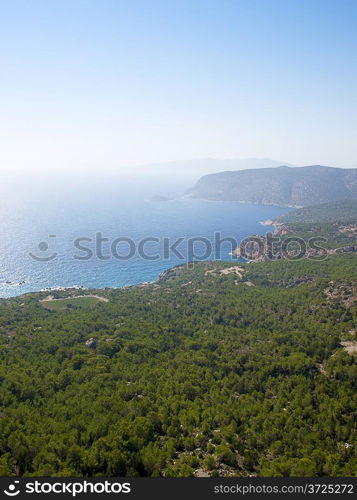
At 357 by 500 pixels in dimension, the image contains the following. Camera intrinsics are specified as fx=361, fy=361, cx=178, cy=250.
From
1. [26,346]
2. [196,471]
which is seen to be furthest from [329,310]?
→ [26,346]

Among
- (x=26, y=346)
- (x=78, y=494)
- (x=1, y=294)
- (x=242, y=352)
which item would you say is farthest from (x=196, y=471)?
(x=1, y=294)

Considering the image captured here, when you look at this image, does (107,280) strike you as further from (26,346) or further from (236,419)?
(236,419)

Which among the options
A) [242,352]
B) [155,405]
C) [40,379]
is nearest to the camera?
[155,405]

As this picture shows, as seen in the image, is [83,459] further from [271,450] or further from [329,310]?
[329,310]

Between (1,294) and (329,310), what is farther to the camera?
(1,294)

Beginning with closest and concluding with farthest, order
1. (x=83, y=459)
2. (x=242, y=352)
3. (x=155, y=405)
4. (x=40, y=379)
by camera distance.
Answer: (x=83, y=459) < (x=155, y=405) < (x=40, y=379) < (x=242, y=352)

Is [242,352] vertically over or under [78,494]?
under
